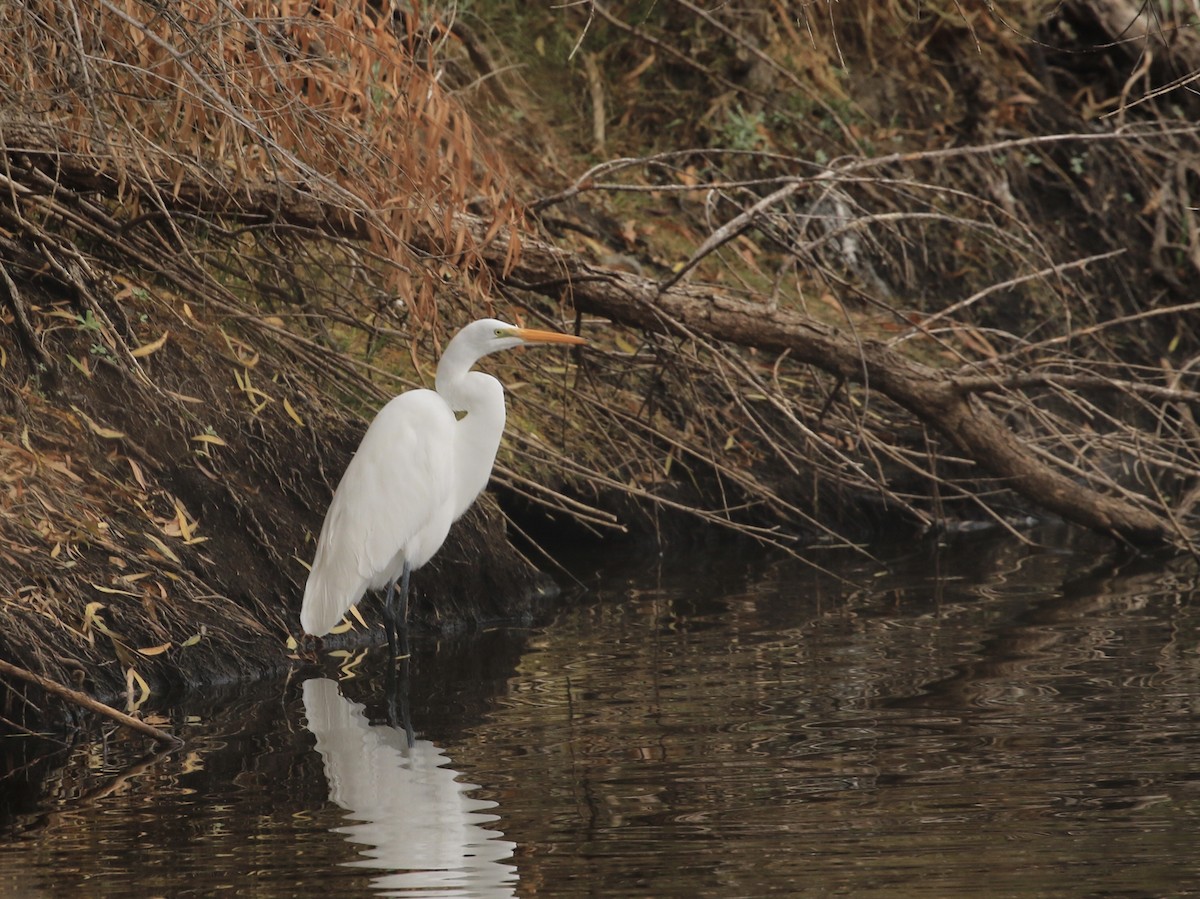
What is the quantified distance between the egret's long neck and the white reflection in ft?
3.81

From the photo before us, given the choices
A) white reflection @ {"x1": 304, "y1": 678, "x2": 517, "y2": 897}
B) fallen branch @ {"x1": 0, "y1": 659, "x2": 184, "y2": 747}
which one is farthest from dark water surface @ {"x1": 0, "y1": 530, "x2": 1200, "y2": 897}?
fallen branch @ {"x1": 0, "y1": 659, "x2": 184, "y2": 747}

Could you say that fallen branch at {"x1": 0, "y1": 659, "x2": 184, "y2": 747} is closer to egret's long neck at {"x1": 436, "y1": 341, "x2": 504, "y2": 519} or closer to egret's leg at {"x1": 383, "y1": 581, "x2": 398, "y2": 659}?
egret's leg at {"x1": 383, "y1": 581, "x2": 398, "y2": 659}

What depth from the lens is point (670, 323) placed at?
576 centimetres

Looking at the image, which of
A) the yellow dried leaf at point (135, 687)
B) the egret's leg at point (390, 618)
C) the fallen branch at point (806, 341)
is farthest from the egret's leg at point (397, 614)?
the fallen branch at point (806, 341)

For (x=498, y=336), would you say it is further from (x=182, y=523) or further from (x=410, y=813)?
(x=410, y=813)

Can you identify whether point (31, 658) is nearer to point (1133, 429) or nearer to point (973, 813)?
point (973, 813)

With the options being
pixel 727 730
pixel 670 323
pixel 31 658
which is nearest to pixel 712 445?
pixel 670 323

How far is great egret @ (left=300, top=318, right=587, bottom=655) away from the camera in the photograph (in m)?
5.26

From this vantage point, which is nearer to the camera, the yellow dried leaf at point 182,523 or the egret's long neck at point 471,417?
the yellow dried leaf at point 182,523

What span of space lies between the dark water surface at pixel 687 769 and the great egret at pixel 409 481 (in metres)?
0.31

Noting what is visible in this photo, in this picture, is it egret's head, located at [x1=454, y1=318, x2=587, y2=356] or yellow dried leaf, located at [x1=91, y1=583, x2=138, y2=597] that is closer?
yellow dried leaf, located at [x1=91, y1=583, x2=138, y2=597]

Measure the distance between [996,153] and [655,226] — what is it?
7.26ft

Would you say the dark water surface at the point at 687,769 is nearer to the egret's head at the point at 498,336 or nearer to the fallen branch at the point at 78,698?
the fallen branch at the point at 78,698

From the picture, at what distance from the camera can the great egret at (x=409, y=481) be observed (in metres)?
5.26
